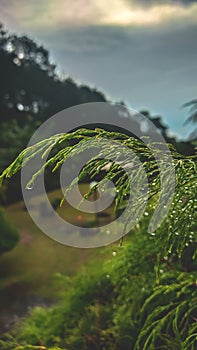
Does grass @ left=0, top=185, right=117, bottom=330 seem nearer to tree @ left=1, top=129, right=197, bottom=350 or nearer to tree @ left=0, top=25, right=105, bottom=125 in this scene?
tree @ left=1, top=129, right=197, bottom=350

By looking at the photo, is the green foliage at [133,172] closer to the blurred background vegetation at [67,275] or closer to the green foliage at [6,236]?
the blurred background vegetation at [67,275]

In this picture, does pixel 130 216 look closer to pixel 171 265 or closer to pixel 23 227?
pixel 171 265

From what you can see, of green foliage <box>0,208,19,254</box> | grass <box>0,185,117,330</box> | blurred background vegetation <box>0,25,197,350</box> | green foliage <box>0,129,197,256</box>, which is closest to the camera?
green foliage <box>0,129,197,256</box>

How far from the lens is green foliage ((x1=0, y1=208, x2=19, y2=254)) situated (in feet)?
10.2

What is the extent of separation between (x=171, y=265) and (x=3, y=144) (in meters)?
3.99

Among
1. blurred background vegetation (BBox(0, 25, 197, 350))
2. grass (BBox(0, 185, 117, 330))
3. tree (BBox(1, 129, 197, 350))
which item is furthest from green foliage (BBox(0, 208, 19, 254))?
tree (BBox(1, 129, 197, 350))

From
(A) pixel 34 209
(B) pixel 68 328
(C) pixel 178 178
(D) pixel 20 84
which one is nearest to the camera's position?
(C) pixel 178 178

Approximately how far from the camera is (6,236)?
315cm

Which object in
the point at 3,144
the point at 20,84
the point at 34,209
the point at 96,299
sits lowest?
Result: the point at 96,299

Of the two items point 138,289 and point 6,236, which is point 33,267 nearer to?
point 6,236

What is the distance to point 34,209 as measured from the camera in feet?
14.7

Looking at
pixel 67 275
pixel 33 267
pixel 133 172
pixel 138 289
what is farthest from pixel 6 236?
pixel 133 172

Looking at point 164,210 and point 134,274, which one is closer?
point 164,210

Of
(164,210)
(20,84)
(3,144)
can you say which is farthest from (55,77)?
(164,210)
